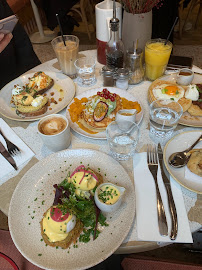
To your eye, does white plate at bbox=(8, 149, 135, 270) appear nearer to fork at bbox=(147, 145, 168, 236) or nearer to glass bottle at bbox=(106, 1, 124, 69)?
fork at bbox=(147, 145, 168, 236)

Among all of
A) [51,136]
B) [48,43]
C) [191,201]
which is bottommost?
[48,43]

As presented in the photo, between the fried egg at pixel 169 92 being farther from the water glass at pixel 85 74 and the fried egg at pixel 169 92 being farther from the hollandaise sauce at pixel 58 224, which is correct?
the hollandaise sauce at pixel 58 224

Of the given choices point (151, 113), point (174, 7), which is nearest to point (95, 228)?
point (151, 113)

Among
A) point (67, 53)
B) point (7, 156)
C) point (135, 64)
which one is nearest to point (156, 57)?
point (135, 64)

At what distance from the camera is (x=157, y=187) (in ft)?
2.99

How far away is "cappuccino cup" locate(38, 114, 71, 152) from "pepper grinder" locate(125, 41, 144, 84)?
63 centimetres

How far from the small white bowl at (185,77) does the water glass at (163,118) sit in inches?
9.5

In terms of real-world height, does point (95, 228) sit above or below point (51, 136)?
below

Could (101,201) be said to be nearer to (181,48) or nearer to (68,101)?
(68,101)

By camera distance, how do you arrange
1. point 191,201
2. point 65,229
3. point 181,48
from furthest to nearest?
point 181,48, point 191,201, point 65,229

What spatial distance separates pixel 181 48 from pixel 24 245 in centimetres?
381

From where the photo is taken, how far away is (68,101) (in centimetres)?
136

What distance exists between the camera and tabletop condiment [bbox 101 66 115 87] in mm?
1427

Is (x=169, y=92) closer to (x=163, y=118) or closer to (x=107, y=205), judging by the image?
(x=163, y=118)
